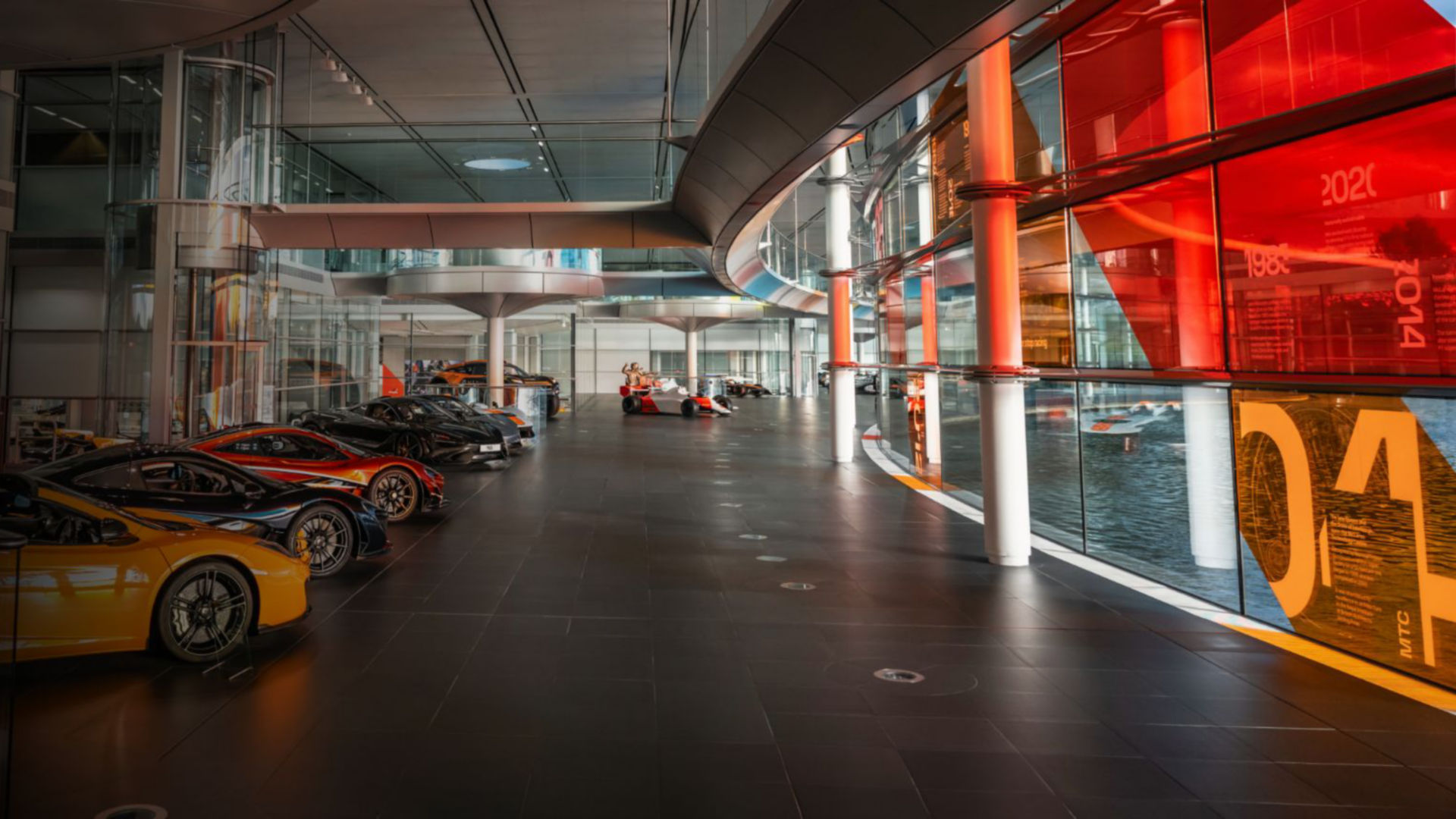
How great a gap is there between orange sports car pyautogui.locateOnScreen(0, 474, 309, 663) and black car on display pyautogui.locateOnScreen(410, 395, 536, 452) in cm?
1197

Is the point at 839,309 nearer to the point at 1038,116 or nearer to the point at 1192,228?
the point at 1038,116

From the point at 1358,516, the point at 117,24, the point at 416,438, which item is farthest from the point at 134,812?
the point at 416,438

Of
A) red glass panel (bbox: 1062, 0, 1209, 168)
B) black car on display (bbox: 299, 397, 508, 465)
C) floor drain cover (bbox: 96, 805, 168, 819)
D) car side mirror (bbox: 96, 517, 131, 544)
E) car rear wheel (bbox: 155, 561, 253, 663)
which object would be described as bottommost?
floor drain cover (bbox: 96, 805, 168, 819)

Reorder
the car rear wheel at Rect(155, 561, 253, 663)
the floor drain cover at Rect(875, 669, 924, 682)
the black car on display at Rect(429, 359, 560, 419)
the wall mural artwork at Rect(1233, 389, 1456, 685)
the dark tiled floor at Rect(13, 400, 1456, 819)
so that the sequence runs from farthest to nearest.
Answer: the black car on display at Rect(429, 359, 560, 419), the wall mural artwork at Rect(1233, 389, 1456, 685), the floor drain cover at Rect(875, 669, 924, 682), the car rear wheel at Rect(155, 561, 253, 663), the dark tiled floor at Rect(13, 400, 1456, 819)

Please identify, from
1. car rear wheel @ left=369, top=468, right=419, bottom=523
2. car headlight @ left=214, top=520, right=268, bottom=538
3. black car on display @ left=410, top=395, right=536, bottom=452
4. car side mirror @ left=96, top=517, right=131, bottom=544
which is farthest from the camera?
black car on display @ left=410, top=395, right=536, bottom=452

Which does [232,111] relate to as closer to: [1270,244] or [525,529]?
[525,529]

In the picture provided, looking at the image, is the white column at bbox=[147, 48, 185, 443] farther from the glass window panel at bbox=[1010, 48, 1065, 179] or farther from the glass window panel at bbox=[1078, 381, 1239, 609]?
the glass window panel at bbox=[1078, 381, 1239, 609]

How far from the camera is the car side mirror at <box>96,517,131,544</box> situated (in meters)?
4.73

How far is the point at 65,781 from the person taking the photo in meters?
3.53

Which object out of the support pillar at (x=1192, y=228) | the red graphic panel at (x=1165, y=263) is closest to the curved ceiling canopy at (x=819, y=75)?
the support pillar at (x=1192, y=228)

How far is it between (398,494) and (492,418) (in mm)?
8918

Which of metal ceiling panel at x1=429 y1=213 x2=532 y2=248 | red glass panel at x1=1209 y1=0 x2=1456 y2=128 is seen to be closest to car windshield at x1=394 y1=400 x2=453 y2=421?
metal ceiling panel at x1=429 y1=213 x2=532 y2=248

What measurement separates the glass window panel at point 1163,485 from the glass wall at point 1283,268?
6.2 inches

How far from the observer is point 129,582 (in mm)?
4707
